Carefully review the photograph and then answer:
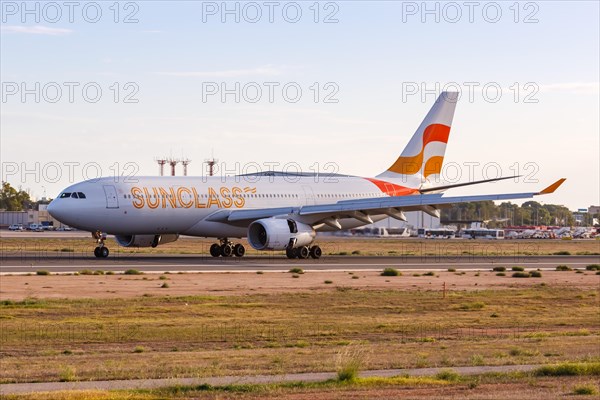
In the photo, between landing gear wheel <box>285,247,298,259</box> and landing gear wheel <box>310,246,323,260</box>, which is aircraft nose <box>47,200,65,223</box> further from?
landing gear wheel <box>310,246,323,260</box>

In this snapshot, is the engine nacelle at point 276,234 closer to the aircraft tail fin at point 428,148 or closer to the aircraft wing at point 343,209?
the aircraft wing at point 343,209

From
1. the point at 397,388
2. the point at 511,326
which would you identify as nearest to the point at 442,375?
the point at 397,388

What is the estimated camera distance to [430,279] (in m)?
47.9

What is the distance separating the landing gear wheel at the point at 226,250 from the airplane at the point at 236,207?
0.19 ft

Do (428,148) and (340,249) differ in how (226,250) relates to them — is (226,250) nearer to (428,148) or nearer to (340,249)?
(428,148)

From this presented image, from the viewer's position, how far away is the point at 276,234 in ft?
190

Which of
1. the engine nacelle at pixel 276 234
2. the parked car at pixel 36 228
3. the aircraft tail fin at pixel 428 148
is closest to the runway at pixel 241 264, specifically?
the engine nacelle at pixel 276 234

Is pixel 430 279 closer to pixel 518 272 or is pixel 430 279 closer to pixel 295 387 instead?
pixel 518 272

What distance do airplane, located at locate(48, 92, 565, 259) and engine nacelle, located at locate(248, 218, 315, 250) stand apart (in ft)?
0.17

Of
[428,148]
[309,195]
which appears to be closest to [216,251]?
[309,195]

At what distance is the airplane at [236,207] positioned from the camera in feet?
187

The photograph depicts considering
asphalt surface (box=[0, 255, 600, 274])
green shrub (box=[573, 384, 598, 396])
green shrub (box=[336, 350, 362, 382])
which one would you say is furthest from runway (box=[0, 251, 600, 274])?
green shrub (box=[573, 384, 598, 396])

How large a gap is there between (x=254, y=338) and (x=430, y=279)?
2111cm

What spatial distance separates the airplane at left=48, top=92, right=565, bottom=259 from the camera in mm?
57031
